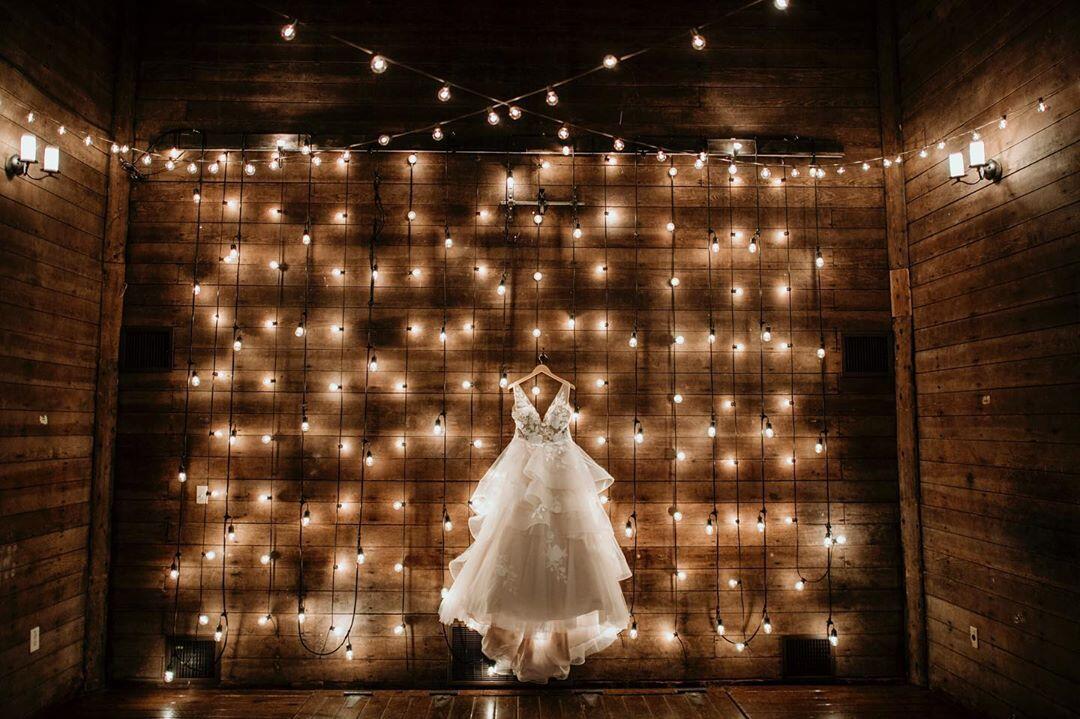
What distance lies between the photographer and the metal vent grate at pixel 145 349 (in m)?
4.04

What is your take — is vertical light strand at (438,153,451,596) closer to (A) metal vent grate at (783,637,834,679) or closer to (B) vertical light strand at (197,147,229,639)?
(B) vertical light strand at (197,147,229,639)

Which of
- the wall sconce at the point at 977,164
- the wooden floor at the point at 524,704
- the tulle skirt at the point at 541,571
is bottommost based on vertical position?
the wooden floor at the point at 524,704

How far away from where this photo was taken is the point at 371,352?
4055 millimetres

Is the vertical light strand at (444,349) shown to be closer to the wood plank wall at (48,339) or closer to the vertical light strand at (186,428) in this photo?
the vertical light strand at (186,428)

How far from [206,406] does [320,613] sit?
1682 mm

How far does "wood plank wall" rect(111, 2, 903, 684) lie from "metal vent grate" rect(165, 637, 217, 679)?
80mm

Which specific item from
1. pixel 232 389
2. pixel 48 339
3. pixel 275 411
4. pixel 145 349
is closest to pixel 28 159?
pixel 48 339

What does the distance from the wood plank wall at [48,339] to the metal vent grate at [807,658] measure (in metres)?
4.81

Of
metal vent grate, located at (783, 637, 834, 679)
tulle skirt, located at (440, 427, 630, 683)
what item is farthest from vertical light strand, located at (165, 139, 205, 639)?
metal vent grate, located at (783, 637, 834, 679)

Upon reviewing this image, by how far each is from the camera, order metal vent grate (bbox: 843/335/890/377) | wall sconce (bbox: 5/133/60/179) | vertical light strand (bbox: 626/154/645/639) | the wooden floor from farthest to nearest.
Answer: metal vent grate (bbox: 843/335/890/377) → vertical light strand (bbox: 626/154/645/639) → the wooden floor → wall sconce (bbox: 5/133/60/179)

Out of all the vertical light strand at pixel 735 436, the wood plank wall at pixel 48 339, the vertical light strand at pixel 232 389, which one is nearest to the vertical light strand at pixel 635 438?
the vertical light strand at pixel 735 436

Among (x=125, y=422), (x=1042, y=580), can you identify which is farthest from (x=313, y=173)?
(x=1042, y=580)

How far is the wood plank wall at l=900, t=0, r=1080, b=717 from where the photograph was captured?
3.03 meters

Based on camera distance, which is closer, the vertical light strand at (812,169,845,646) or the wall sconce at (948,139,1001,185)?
the wall sconce at (948,139,1001,185)
